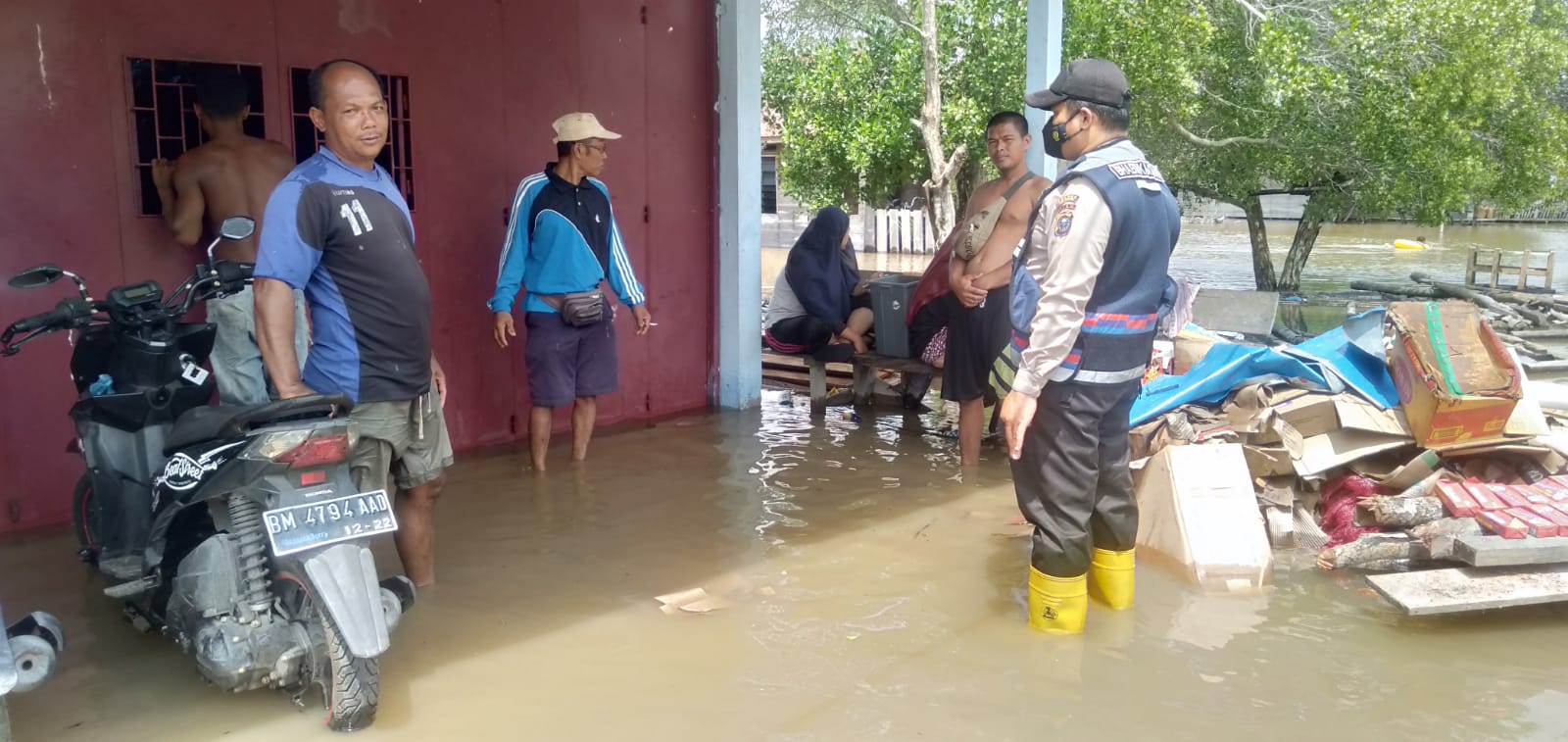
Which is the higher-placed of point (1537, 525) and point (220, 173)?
point (220, 173)

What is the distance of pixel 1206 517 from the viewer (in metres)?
4.51

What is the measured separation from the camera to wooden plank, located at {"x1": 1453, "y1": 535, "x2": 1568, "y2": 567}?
4051 mm

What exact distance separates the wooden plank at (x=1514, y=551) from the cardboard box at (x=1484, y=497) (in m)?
0.33

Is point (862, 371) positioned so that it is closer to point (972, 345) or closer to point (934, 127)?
point (972, 345)

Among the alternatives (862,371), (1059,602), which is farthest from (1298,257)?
(1059,602)

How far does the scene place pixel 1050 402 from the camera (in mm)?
3709

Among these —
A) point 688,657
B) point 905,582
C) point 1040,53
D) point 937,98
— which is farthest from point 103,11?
point 937,98

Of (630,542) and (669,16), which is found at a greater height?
(669,16)

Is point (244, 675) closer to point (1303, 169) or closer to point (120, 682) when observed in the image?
point (120, 682)

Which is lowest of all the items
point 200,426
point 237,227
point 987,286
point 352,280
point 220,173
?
point 200,426

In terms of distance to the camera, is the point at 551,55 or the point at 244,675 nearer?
the point at 244,675

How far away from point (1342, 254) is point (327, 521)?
26.4 meters

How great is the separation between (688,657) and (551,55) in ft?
13.7

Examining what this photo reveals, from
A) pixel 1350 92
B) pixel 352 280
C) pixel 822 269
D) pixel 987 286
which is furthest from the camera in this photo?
pixel 1350 92
